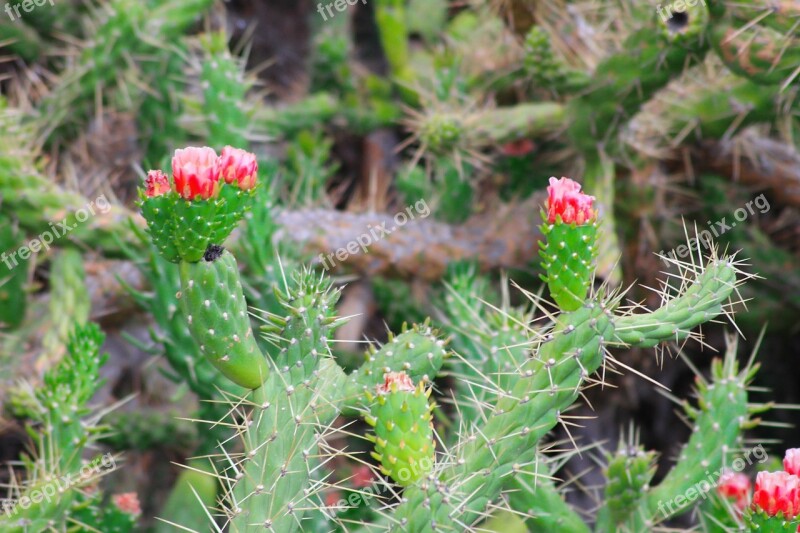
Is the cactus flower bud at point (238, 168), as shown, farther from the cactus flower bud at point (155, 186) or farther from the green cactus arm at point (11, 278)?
the green cactus arm at point (11, 278)

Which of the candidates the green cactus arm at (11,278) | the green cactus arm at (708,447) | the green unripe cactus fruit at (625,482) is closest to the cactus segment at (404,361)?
the green unripe cactus fruit at (625,482)

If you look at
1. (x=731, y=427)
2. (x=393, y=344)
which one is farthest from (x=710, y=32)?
(x=393, y=344)

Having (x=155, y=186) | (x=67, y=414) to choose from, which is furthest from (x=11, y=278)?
(x=155, y=186)

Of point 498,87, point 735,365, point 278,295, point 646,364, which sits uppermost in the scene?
point 498,87

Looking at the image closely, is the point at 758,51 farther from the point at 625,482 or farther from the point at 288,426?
the point at 288,426

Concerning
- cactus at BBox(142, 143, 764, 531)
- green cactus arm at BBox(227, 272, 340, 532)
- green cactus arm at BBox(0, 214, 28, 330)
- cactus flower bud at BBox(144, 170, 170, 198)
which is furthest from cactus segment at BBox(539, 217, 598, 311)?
green cactus arm at BBox(0, 214, 28, 330)

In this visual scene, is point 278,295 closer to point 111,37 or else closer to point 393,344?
point 393,344
